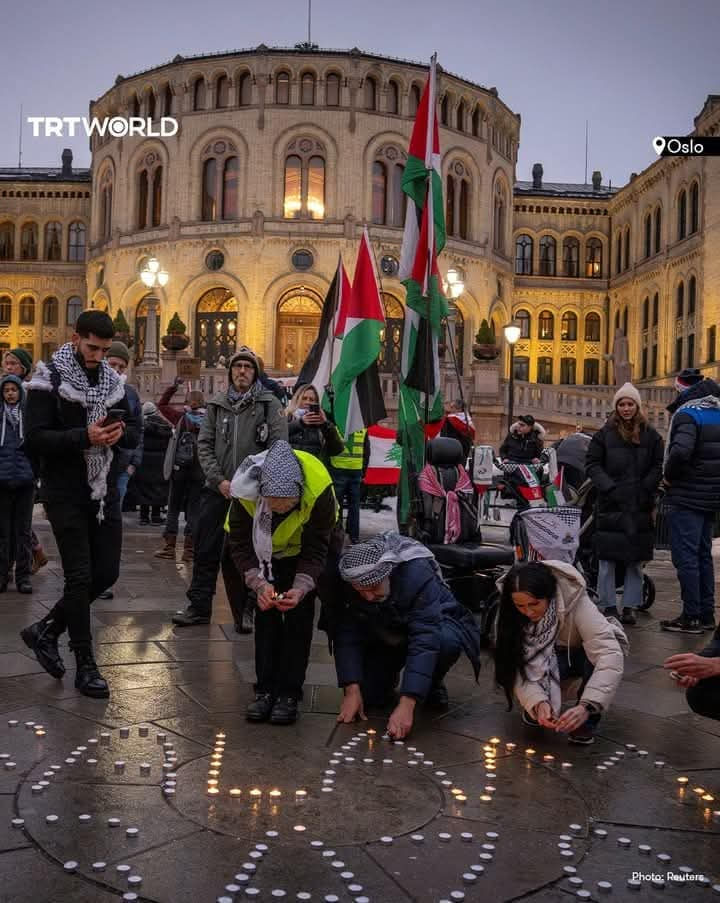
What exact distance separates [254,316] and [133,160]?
986 cm

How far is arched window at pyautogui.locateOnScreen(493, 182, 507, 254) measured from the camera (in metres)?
45.2

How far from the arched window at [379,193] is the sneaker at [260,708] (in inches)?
1491

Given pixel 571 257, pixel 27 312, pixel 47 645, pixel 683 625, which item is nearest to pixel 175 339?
pixel 27 312

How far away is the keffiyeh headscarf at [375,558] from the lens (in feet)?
15.4

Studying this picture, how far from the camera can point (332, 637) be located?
196 inches

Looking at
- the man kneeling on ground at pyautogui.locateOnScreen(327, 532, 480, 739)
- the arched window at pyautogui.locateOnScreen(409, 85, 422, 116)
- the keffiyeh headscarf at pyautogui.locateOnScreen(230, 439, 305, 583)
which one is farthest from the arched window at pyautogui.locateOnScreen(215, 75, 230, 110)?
the man kneeling on ground at pyautogui.locateOnScreen(327, 532, 480, 739)

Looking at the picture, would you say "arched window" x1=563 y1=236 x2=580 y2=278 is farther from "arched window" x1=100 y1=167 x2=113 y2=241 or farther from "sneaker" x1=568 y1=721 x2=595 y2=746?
"sneaker" x1=568 y1=721 x2=595 y2=746

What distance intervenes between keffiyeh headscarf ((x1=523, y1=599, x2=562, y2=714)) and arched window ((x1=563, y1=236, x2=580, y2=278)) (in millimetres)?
49277

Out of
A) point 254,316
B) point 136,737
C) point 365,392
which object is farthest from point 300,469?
point 254,316

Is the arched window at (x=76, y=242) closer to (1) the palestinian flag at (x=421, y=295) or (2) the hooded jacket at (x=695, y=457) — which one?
(1) the palestinian flag at (x=421, y=295)

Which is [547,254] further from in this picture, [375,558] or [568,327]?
[375,558]

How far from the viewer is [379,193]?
41344 mm

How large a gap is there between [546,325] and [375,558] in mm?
48027

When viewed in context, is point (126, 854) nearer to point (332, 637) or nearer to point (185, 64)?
point (332, 637)
